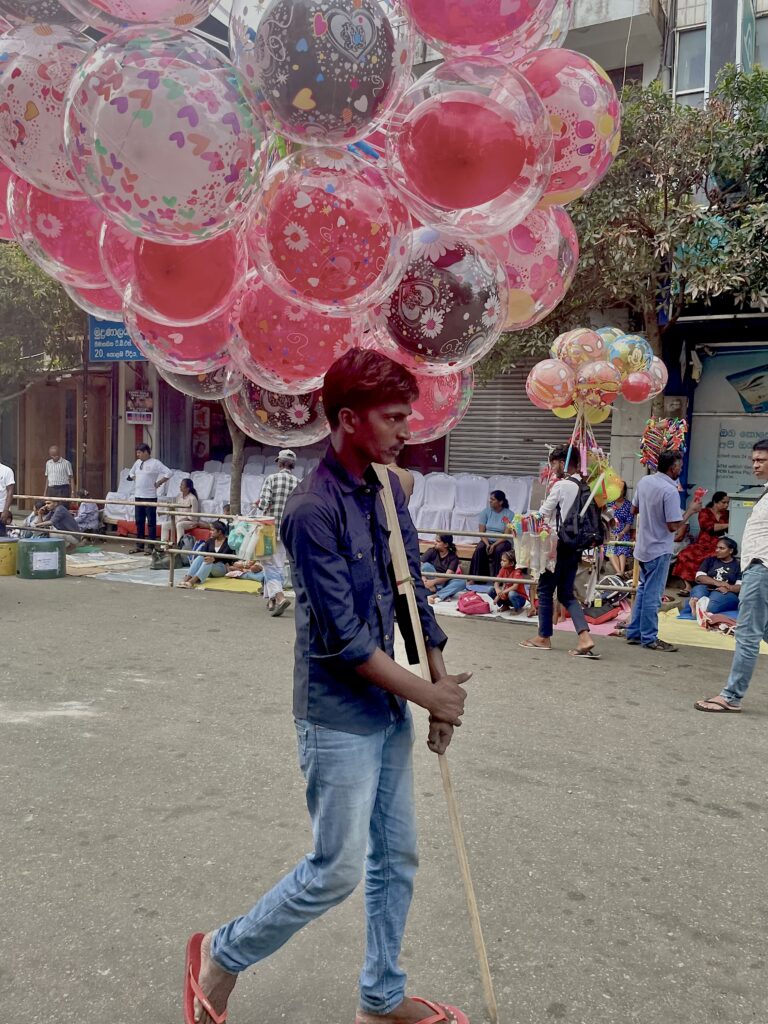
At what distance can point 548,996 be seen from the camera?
7.72 ft

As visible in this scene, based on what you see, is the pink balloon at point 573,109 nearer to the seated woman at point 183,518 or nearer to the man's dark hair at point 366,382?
the man's dark hair at point 366,382

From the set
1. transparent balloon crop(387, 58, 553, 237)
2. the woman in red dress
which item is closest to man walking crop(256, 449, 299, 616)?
the woman in red dress

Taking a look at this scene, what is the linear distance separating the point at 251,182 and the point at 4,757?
10.6ft

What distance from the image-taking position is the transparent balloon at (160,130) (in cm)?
194

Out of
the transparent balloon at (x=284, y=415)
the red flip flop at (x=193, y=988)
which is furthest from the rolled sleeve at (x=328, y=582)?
the transparent balloon at (x=284, y=415)

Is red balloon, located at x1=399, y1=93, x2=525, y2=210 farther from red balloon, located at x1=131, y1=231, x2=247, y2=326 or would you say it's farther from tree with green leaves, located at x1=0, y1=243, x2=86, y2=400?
tree with green leaves, located at x1=0, y1=243, x2=86, y2=400

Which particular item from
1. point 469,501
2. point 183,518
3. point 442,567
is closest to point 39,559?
point 183,518

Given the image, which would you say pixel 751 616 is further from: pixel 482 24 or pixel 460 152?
pixel 482 24

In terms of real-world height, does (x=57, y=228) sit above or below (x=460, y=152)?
below

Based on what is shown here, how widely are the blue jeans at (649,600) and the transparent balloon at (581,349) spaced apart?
1.72m

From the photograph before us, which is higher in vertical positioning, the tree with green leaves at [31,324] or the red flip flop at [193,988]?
the tree with green leaves at [31,324]

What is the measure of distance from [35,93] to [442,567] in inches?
297

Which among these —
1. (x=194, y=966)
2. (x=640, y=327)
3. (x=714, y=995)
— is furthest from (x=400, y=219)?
(x=640, y=327)

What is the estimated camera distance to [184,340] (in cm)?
276
